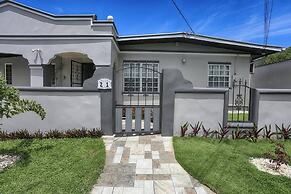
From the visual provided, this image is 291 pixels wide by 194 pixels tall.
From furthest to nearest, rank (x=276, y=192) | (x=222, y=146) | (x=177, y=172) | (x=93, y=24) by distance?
1. (x=93, y=24)
2. (x=222, y=146)
3. (x=177, y=172)
4. (x=276, y=192)

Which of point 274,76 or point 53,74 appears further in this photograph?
point 274,76

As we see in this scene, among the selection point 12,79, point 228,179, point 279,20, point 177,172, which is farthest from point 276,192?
point 12,79

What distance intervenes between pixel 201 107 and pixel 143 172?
10.6ft

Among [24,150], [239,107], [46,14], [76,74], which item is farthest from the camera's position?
[76,74]

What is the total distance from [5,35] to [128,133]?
292 inches

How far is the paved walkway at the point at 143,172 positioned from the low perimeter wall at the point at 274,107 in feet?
10.6

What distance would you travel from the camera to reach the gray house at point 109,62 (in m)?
6.96

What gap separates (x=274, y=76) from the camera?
618 inches

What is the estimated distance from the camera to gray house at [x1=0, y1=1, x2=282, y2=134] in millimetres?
6965

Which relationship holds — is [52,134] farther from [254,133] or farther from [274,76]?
[274,76]

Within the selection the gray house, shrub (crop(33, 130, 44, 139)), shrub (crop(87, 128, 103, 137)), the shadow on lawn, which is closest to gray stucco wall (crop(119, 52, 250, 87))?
the gray house

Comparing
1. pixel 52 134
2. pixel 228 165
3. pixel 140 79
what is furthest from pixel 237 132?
pixel 140 79

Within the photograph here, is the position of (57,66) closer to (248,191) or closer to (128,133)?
(128,133)

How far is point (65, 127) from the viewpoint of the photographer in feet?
23.1
